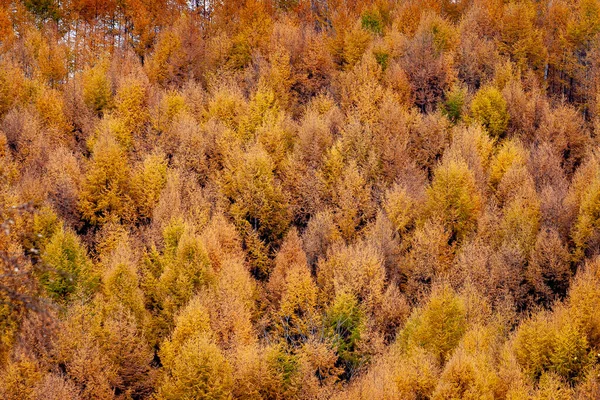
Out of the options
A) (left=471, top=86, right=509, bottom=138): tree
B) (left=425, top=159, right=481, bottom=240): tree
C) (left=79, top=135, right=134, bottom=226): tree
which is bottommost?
(left=79, top=135, right=134, bottom=226): tree

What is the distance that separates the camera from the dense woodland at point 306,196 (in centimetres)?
4178

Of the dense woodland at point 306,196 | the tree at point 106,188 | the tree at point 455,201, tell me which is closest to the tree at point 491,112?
the dense woodland at point 306,196

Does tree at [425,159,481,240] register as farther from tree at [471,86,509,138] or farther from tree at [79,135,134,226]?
tree at [79,135,134,226]

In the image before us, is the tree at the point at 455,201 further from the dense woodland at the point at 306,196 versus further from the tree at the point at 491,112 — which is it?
the tree at the point at 491,112

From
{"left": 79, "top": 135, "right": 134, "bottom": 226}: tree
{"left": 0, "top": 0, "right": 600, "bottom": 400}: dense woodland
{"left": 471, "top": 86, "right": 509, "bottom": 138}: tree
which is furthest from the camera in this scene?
{"left": 471, "top": 86, "right": 509, "bottom": 138}: tree

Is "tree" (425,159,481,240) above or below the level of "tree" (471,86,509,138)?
below

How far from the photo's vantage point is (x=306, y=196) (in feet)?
199

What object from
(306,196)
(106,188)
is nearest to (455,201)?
(306,196)

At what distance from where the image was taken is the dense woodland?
137ft

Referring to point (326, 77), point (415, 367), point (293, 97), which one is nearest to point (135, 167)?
point (293, 97)

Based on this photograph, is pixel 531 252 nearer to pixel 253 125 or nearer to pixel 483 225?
pixel 483 225

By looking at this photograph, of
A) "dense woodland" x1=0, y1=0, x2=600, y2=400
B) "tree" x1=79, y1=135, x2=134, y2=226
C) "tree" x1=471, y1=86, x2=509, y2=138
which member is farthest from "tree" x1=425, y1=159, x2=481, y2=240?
"tree" x1=79, y1=135, x2=134, y2=226

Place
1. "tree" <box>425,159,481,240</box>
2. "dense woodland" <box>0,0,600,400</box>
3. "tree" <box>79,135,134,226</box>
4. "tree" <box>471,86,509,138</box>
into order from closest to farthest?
"dense woodland" <box>0,0,600,400</box> < "tree" <box>425,159,481,240</box> < "tree" <box>79,135,134,226</box> < "tree" <box>471,86,509,138</box>

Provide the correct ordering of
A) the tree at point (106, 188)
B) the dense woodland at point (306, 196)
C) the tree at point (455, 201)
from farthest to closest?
the tree at point (106, 188) → the tree at point (455, 201) → the dense woodland at point (306, 196)
